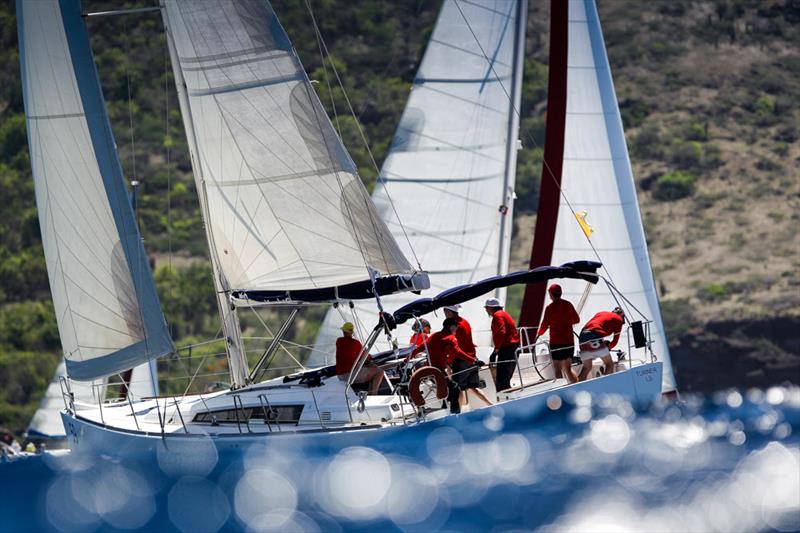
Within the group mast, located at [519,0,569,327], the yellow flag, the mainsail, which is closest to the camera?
the mainsail

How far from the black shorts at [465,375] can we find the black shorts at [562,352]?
98 centimetres

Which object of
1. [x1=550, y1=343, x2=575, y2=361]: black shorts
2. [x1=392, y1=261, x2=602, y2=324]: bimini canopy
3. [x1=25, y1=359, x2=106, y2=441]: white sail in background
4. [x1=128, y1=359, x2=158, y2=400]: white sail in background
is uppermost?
[x1=392, y1=261, x2=602, y2=324]: bimini canopy

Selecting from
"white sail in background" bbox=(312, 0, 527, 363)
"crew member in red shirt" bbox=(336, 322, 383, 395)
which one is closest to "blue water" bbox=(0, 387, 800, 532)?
"crew member in red shirt" bbox=(336, 322, 383, 395)

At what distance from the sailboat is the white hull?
0.12 meters

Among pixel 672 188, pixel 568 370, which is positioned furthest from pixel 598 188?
pixel 672 188

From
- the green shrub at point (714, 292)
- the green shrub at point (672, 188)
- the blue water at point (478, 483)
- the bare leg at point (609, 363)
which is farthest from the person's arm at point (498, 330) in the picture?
the green shrub at point (672, 188)

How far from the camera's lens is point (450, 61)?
2264 centimetres

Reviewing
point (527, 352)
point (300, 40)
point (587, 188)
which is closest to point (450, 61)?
point (587, 188)

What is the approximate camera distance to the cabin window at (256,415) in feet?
50.9

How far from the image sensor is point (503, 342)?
52.2 feet

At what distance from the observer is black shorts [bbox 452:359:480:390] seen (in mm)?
15422

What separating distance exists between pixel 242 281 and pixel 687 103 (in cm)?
3831

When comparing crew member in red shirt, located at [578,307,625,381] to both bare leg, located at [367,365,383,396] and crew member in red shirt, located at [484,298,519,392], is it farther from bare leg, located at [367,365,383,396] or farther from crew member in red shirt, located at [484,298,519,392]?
bare leg, located at [367,365,383,396]

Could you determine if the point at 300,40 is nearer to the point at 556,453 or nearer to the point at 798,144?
the point at 798,144
